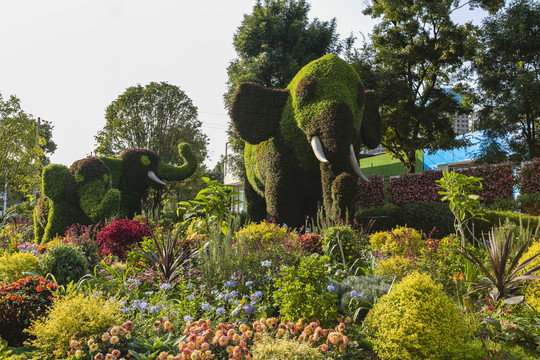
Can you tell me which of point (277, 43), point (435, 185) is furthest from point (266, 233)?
point (277, 43)

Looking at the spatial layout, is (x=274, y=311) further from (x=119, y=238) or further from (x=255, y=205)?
(x=255, y=205)

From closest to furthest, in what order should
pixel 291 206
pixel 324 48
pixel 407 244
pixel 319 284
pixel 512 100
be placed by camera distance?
pixel 319 284
pixel 407 244
pixel 291 206
pixel 512 100
pixel 324 48

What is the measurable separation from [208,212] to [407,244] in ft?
10.2

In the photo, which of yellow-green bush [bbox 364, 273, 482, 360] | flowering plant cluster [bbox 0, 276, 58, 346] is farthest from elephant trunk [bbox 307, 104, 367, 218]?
flowering plant cluster [bbox 0, 276, 58, 346]

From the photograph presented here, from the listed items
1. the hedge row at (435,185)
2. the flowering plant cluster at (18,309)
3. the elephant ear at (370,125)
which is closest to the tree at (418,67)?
the hedge row at (435,185)

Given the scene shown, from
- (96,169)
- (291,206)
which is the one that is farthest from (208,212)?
(96,169)

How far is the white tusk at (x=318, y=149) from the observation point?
7.78 metres

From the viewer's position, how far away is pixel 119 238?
253 inches

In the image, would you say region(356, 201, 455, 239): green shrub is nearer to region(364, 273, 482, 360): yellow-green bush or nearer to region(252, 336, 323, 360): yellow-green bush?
region(364, 273, 482, 360): yellow-green bush

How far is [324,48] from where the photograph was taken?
16.7 m

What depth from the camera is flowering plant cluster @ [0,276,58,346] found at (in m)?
3.60

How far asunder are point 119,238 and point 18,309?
9.22ft

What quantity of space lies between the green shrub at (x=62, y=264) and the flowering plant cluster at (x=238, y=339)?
2356 mm

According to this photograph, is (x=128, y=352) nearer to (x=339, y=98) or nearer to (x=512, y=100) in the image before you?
(x=339, y=98)
